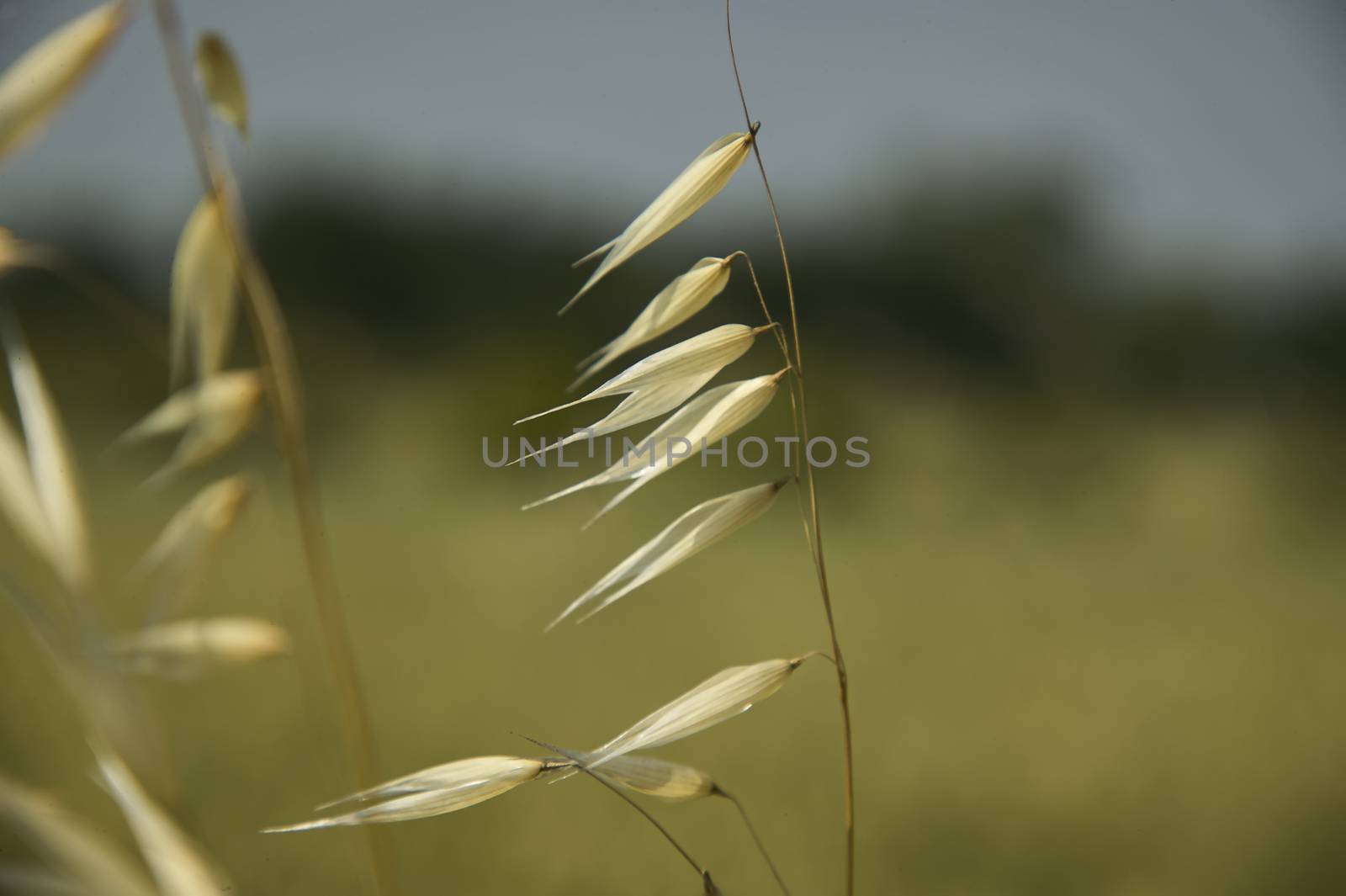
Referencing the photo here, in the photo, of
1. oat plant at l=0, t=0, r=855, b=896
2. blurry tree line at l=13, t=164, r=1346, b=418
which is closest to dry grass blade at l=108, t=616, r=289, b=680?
oat plant at l=0, t=0, r=855, b=896

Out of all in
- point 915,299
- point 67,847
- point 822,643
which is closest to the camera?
point 67,847

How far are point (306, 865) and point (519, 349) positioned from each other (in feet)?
2.02

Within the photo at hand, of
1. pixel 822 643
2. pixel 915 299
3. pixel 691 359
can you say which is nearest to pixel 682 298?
pixel 691 359

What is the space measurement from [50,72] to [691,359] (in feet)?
0.38

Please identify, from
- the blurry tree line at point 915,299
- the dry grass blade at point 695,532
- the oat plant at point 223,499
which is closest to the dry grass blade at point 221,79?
the oat plant at point 223,499

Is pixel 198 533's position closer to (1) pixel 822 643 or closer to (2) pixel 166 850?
(2) pixel 166 850

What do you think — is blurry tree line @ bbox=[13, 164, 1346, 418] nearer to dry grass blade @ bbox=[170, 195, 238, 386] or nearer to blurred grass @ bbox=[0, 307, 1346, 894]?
blurred grass @ bbox=[0, 307, 1346, 894]

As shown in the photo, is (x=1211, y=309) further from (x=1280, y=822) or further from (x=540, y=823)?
(x=540, y=823)

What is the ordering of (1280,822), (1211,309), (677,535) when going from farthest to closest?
(1211,309) < (1280,822) < (677,535)

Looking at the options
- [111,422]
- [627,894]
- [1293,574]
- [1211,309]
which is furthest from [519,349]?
[1293,574]

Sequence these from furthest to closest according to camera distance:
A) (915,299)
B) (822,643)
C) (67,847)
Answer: (915,299) → (822,643) → (67,847)

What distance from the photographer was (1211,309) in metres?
0.90

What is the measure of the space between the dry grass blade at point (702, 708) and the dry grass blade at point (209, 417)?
0.09 meters

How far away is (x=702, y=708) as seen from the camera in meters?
0.15
